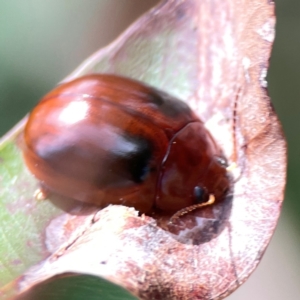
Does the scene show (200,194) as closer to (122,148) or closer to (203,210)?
(203,210)

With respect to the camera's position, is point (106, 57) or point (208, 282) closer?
point (208, 282)

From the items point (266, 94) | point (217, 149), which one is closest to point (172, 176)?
point (217, 149)

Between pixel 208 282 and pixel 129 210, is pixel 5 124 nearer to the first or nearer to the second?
pixel 129 210

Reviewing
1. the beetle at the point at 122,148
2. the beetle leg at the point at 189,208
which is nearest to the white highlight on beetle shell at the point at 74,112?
the beetle at the point at 122,148

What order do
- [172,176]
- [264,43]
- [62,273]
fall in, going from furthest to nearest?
[172,176] < [264,43] < [62,273]

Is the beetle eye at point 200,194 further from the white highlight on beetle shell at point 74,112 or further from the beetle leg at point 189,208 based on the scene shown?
the white highlight on beetle shell at point 74,112

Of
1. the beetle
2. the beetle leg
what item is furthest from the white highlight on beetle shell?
the beetle leg
